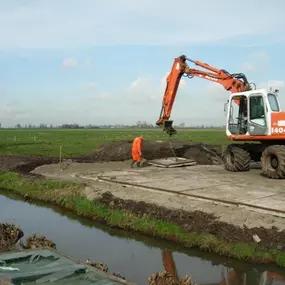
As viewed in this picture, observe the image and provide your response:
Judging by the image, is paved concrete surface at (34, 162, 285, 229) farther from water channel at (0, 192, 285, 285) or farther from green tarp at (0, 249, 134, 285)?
green tarp at (0, 249, 134, 285)

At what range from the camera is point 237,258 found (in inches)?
348

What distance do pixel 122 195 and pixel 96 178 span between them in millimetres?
4111

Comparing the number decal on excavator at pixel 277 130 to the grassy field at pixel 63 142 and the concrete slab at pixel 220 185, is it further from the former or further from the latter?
the grassy field at pixel 63 142

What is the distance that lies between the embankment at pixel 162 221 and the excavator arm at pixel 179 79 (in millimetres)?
7081

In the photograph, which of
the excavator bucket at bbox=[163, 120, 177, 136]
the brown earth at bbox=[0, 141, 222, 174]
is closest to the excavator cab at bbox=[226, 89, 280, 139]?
the excavator bucket at bbox=[163, 120, 177, 136]

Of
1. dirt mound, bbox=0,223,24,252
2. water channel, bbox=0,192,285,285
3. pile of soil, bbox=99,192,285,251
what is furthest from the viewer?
dirt mound, bbox=0,223,24,252

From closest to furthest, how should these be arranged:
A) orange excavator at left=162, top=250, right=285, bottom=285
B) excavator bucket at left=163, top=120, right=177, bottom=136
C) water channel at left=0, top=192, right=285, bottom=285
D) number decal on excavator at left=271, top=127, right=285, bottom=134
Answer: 1. orange excavator at left=162, top=250, right=285, bottom=285
2. water channel at left=0, top=192, right=285, bottom=285
3. number decal on excavator at left=271, top=127, right=285, bottom=134
4. excavator bucket at left=163, top=120, right=177, bottom=136

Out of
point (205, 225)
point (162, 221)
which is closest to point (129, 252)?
point (162, 221)

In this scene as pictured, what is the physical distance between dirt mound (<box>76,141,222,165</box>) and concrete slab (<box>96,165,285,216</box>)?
20.6ft

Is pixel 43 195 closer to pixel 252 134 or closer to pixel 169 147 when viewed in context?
pixel 252 134

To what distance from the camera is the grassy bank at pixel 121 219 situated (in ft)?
29.1

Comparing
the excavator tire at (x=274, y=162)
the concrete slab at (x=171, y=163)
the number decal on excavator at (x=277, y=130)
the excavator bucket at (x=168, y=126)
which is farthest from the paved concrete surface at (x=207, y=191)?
the excavator bucket at (x=168, y=126)

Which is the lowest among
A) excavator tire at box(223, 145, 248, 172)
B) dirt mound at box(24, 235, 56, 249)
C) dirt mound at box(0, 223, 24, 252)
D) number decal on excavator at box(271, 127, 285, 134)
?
dirt mound at box(0, 223, 24, 252)

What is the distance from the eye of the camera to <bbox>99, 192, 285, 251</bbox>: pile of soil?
9.10m
